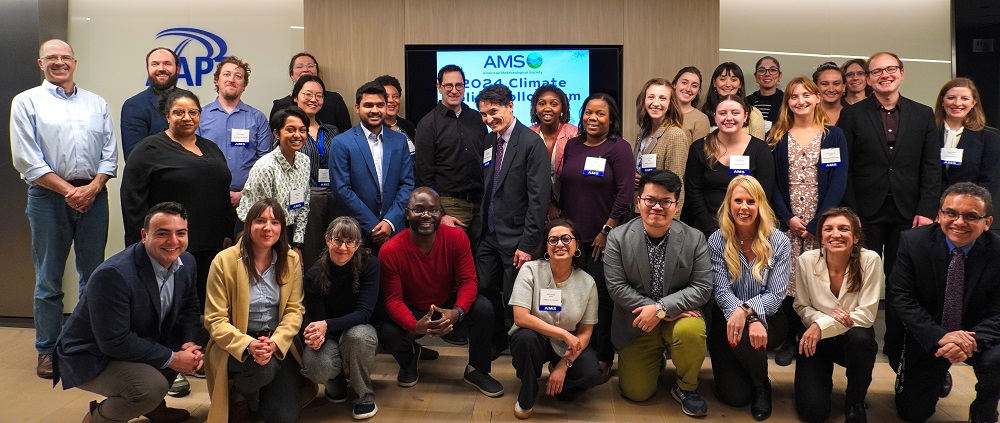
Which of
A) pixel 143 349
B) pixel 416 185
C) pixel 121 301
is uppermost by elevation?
pixel 416 185

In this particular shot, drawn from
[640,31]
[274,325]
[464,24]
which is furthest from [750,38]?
[274,325]

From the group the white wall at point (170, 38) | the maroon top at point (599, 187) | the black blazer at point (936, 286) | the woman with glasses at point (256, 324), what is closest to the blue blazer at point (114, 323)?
the woman with glasses at point (256, 324)

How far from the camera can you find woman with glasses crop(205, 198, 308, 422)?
11.2 ft

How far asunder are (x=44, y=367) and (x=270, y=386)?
1.57 metres

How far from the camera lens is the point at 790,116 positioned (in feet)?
14.4

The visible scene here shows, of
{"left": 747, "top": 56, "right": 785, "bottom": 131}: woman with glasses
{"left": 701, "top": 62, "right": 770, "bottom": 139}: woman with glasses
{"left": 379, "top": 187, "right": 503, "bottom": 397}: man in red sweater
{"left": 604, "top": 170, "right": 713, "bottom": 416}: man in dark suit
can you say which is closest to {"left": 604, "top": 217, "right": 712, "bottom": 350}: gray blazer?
{"left": 604, "top": 170, "right": 713, "bottom": 416}: man in dark suit

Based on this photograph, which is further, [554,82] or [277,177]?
[554,82]

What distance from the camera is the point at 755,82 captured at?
575 cm

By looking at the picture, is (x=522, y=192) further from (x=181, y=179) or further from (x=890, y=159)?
(x=890, y=159)

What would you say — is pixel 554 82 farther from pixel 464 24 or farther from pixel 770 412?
pixel 770 412

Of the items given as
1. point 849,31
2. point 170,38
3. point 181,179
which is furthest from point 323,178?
point 849,31

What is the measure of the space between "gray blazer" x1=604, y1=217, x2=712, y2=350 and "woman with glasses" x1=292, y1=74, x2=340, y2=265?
61.5 inches

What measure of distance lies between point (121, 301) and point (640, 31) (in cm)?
385

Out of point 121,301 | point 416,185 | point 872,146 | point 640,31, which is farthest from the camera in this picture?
point 640,31
